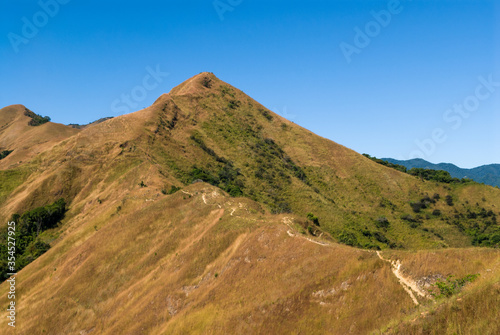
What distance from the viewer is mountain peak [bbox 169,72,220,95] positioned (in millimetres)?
126512

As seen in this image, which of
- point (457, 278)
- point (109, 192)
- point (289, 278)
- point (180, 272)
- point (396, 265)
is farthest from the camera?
point (109, 192)

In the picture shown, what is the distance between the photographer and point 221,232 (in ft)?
112

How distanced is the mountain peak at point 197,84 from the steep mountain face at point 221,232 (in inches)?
432

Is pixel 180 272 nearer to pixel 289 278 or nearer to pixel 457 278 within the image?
pixel 289 278

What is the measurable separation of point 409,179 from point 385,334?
10310 cm

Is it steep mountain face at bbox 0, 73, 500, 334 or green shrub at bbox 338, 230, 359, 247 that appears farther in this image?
green shrub at bbox 338, 230, 359, 247

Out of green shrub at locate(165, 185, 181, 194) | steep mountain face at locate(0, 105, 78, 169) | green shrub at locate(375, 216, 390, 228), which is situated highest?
steep mountain face at locate(0, 105, 78, 169)

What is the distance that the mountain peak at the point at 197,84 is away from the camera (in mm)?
126512

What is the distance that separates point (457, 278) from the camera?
17.9m

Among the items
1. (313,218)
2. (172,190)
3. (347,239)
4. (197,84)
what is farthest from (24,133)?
(347,239)

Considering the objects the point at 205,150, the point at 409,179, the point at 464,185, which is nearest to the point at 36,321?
the point at 205,150

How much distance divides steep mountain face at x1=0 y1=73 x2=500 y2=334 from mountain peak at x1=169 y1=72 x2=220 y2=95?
1098 centimetres

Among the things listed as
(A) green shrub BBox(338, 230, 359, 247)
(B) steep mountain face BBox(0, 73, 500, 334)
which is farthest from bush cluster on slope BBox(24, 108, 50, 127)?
(A) green shrub BBox(338, 230, 359, 247)

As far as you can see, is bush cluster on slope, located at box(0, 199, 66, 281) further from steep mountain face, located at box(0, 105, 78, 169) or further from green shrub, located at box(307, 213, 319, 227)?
green shrub, located at box(307, 213, 319, 227)
